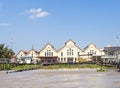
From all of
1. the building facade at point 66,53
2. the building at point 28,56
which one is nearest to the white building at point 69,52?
the building facade at point 66,53

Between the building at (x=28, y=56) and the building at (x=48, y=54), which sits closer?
the building at (x=48, y=54)

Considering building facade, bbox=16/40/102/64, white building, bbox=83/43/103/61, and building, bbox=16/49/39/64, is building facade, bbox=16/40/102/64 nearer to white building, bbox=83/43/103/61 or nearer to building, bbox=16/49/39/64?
white building, bbox=83/43/103/61

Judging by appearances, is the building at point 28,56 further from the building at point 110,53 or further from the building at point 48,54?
the building at point 110,53

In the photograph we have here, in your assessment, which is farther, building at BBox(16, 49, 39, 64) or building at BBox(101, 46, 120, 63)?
building at BBox(16, 49, 39, 64)

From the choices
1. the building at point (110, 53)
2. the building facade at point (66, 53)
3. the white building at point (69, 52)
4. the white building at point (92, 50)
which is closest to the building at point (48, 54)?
the building facade at point (66, 53)

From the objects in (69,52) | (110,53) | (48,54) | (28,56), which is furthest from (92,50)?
(28,56)

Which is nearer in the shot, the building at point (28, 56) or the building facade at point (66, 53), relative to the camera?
the building facade at point (66, 53)

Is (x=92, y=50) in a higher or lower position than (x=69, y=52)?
higher

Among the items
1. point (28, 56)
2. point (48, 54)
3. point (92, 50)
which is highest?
point (92, 50)

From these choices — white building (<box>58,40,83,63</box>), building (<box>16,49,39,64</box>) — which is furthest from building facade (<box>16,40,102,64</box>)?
building (<box>16,49,39,64</box>)

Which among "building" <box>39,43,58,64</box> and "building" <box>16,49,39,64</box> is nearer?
"building" <box>39,43,58,64</box>

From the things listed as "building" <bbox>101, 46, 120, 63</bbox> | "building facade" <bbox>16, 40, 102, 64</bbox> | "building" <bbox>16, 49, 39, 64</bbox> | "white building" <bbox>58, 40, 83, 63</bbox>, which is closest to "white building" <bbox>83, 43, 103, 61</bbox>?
"building facade" <bbox>16, 40, 102, 64</bbox>

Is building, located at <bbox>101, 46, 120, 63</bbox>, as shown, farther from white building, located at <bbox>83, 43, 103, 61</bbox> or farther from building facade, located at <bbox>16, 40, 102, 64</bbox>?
building facade, located at <bbox>16, 40, 102, 64</bbox>

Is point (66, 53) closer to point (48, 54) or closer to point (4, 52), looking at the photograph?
point (48, 54)
